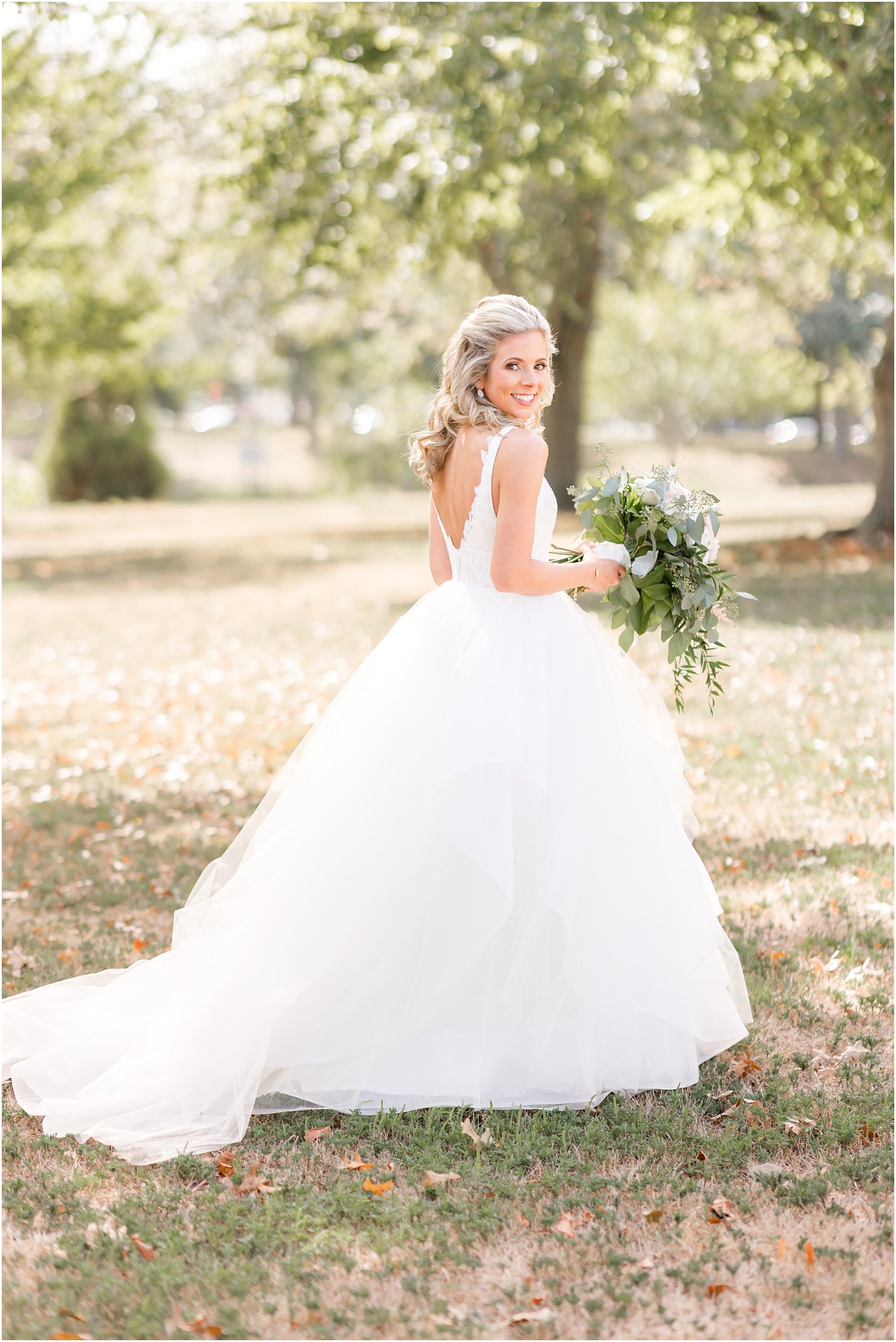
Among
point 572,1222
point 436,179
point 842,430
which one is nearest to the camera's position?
point 572,1222

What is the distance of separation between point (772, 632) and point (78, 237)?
18.5 m

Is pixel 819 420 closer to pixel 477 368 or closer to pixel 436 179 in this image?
pixel 436 179

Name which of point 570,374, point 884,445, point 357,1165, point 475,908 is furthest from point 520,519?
point 570,374

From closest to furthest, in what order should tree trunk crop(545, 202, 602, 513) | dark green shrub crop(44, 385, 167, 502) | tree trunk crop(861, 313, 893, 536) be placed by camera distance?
tree trunk crop(861, 313, 893, 536), tree trunk crop(545, 202, 602, 513), dark green shrub crop(44, 385, 167, 502)

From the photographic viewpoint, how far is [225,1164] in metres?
3.81

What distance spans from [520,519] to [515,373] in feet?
1.76

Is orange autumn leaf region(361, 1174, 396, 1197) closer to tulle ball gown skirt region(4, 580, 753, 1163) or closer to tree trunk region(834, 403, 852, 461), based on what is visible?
tulle ball gown skirt region(4, 580, 753, 1163)

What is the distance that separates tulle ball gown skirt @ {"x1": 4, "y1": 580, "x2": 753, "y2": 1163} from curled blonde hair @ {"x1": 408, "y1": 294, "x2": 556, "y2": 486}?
67 cm

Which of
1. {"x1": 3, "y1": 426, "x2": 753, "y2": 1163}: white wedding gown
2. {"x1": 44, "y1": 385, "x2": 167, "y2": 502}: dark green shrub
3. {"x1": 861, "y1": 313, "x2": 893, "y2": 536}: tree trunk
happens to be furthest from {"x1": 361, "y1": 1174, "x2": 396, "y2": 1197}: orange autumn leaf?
{"x1": 44, "y1": 385, "x2": 167, "y2": 502}: dark green shrub

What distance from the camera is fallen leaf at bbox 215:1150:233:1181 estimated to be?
3.77 meters

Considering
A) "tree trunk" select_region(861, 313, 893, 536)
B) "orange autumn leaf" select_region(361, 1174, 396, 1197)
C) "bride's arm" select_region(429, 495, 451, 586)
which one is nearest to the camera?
"orange autumn leaf" select_region(361, 1174, 396, 1197)

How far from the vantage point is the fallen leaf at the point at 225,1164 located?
3771 millimetres

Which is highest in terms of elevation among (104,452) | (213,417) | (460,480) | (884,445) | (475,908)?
(213,417)

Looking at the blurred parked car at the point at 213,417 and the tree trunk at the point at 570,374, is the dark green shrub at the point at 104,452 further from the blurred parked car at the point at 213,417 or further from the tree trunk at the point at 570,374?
the blurred parked car at the point at 213,417
